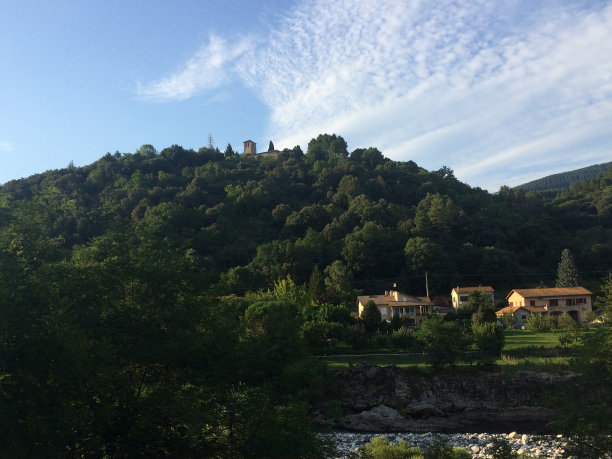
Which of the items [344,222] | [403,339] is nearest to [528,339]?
[403,339]

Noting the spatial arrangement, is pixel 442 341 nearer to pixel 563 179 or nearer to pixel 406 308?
pixel 406 308

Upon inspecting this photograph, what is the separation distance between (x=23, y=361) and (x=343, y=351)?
28.8m

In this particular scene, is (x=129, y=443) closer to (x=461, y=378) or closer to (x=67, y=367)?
(x=67, y=367)

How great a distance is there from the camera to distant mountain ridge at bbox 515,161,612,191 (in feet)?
523

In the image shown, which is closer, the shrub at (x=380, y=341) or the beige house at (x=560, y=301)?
the shrub at (x=380, y=341)

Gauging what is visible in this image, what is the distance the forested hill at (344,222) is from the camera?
205ft

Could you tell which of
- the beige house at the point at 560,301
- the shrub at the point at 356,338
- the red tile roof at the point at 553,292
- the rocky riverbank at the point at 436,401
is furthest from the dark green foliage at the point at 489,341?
the red tile roof at the point at 553,292

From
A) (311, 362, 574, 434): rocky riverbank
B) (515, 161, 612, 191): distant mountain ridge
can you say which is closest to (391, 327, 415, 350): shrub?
(311, 362, 574, 434): rocky riverbank

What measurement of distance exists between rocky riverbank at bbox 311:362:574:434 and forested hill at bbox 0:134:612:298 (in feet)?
57.1

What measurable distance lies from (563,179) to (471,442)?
175 metres

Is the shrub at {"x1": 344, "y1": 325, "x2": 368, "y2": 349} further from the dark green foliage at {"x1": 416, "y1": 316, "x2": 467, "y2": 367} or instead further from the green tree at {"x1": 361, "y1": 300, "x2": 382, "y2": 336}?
the dark green foliage at {"x1": 416, "y1": 316, "x2": 467, "y2": 367}

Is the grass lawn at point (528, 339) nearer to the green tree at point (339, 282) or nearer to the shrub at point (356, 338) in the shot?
the shrub at point (356, 338)

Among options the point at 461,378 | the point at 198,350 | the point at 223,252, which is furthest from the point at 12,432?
the point at 223,252

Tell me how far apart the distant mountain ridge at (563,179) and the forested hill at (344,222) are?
70.4m
